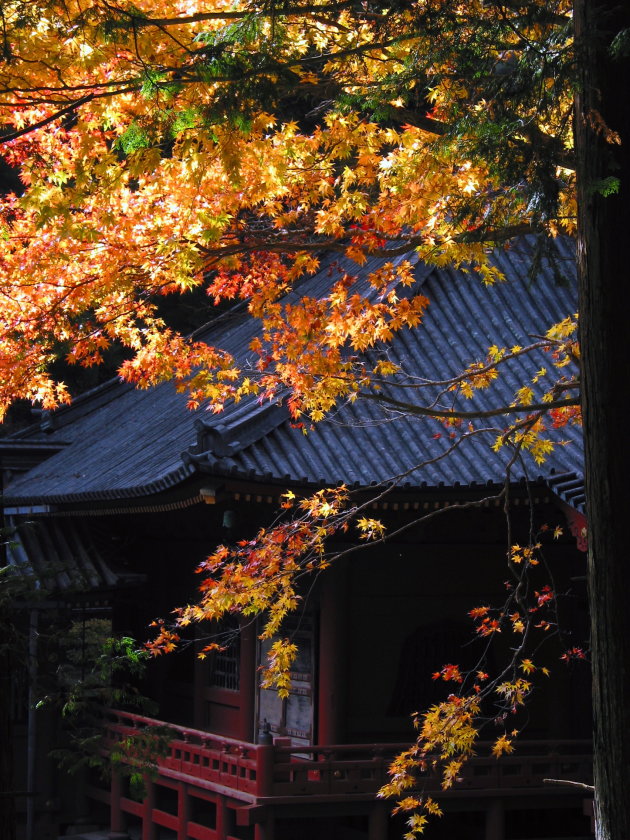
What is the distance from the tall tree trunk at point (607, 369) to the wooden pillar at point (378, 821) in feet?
16.6

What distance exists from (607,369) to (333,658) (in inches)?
242

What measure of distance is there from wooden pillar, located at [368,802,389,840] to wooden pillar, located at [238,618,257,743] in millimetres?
2250

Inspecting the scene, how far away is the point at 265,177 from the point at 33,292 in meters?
2.00

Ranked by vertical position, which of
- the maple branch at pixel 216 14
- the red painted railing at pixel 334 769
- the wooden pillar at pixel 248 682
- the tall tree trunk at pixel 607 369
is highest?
the maple branch at pixel 216 14

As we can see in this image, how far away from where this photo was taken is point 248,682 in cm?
1203

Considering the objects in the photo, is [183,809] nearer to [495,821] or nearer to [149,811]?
[149,811]

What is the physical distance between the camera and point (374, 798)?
10.0 meters

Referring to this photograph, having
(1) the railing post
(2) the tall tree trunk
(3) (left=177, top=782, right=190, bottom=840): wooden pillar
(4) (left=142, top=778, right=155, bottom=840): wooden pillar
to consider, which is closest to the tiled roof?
(2) the tall tree trunk

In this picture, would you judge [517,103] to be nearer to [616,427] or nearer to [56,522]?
[616,427]

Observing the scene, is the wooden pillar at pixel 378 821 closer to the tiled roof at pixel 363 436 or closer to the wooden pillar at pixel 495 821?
the wooden pillar at pixel 495 821

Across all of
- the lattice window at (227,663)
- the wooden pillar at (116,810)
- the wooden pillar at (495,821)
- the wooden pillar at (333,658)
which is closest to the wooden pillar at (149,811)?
the wooden pillar at (116,810)

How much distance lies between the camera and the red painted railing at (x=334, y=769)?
9.92m

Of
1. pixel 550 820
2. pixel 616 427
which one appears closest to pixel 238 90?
pixel 616 427

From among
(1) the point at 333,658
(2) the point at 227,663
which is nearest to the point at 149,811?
(2) the point at 227,663
